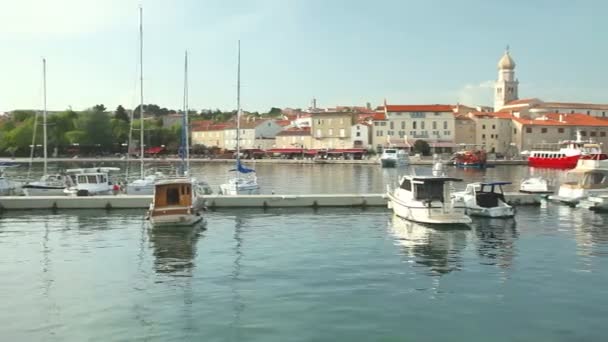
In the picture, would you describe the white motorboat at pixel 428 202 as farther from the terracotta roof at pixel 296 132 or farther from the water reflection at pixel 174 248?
the terracotta roof at pixel 296 132

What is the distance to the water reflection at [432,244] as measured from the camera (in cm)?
2108

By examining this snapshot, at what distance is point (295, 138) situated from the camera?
134875mm

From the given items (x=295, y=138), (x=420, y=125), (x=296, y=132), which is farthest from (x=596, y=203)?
(x=296, y=132)

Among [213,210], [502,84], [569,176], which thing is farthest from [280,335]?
[502,84]

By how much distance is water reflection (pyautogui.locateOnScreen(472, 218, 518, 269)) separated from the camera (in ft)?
71.8

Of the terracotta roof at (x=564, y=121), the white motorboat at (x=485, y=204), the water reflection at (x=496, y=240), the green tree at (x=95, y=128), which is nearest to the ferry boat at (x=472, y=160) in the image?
the terracotta roof at (x=564, y=121)

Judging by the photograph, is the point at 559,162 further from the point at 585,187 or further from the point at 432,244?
the point at 432,244

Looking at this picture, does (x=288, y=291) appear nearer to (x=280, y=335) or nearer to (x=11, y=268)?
(x=280, y=335)

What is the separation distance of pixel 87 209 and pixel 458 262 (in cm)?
2307

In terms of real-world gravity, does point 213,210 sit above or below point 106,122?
below

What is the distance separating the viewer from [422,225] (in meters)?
29.4

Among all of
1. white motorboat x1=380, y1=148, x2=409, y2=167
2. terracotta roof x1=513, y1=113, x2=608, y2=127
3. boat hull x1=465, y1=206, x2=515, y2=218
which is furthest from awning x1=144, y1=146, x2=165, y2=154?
boat hull x1=465, y1=206, x2=515, y2=218

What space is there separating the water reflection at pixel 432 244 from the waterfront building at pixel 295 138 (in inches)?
3998

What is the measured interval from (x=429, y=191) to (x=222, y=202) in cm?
1264
